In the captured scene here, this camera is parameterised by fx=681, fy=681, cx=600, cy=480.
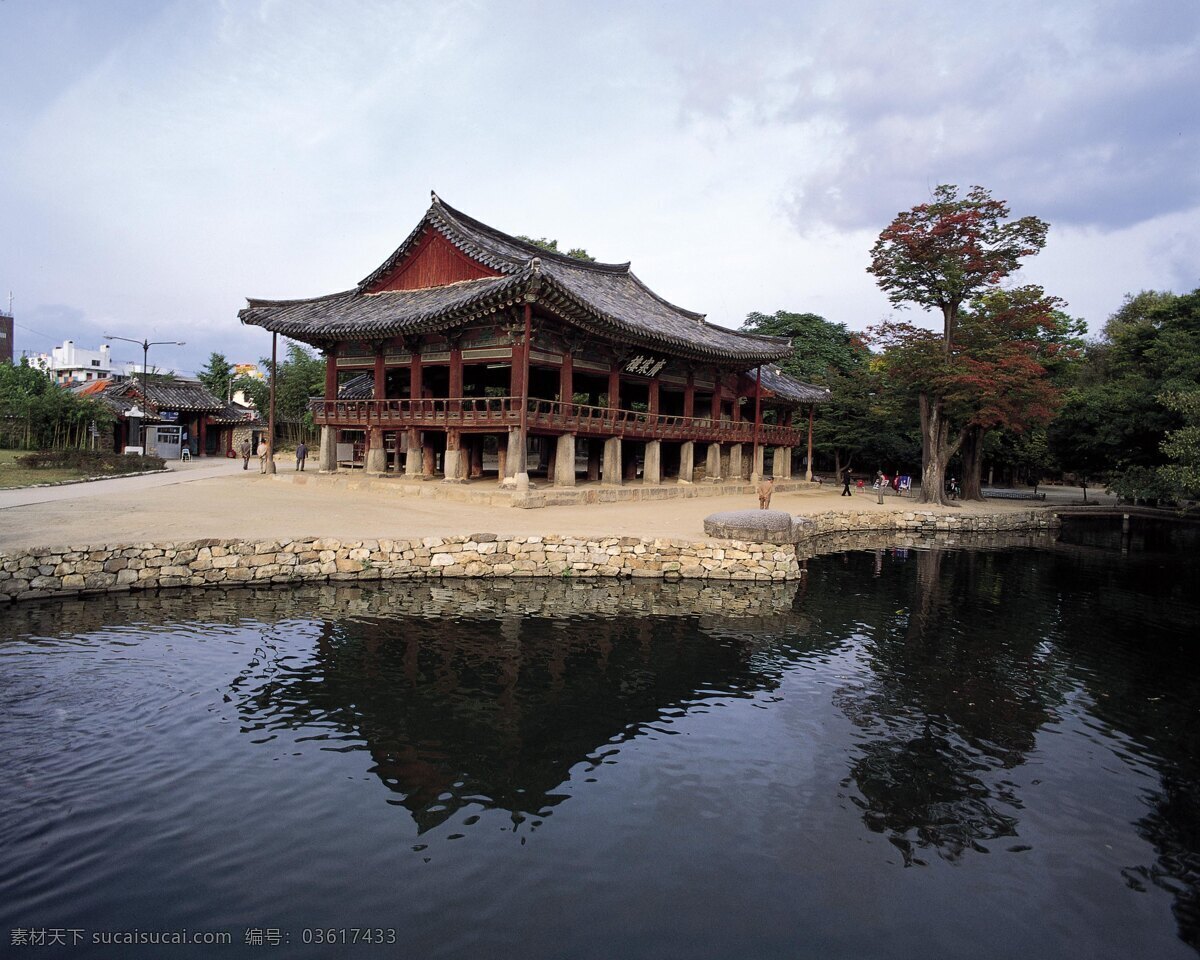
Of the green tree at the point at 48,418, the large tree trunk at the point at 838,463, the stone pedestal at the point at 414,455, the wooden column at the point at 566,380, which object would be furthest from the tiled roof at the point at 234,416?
the large tree trunk at the point at 838,463

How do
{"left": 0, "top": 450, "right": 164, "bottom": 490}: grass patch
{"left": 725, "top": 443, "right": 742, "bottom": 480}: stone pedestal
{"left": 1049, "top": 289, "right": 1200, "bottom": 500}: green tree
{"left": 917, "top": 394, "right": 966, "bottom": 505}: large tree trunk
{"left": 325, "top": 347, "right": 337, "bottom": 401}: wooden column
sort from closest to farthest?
{"left": 0, "top": 450, "right": 164, "bottom": 490}: grass patch, {"left": 325, "top": 347, "right": 337, "bottom": 401}: wooden column, {"left": 1049, "top": 289, "right": 1200, "bottom": 500}: green tree, {"left": 917, "top": 394, "right": 966, "bottom": 505}: large tree trunk, {"left": 725, "top": 443, "right": 742, "bottom": 480}: stone pedestal

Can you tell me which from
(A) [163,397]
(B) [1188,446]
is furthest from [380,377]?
(A) [163,397]

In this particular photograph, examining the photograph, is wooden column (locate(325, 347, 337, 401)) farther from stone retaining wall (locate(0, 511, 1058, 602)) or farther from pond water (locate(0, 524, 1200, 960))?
pond water (locate(0, 524, 1200, 960))

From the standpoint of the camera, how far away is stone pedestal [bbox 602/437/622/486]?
91.7 ft

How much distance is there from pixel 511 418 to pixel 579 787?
17.5 m

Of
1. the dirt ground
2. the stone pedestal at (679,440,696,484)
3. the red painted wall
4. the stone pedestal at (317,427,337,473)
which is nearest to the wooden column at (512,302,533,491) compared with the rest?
the dirt ground

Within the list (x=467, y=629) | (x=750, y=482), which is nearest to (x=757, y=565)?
(x=467, y=629)

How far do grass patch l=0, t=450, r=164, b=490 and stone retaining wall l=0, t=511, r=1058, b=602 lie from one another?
1671 cm

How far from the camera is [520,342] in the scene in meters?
24.0

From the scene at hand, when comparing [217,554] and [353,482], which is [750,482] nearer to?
[353,482]

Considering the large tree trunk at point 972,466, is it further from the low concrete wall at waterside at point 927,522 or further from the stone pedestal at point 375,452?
the stone pedestal at point 375,452

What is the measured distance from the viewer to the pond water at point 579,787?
17.1 feet

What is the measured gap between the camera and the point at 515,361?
2409 centimetres

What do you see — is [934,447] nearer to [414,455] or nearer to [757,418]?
[757,418]
